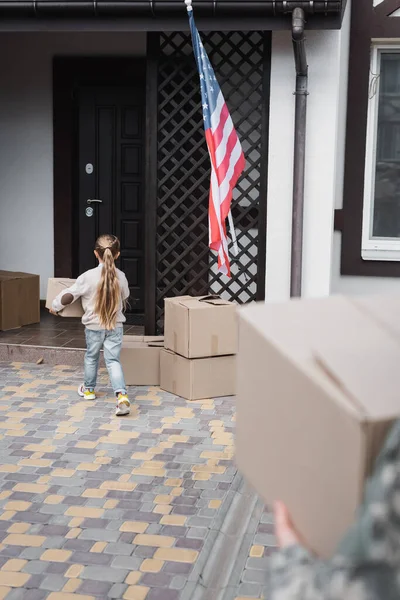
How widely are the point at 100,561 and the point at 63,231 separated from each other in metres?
6.03

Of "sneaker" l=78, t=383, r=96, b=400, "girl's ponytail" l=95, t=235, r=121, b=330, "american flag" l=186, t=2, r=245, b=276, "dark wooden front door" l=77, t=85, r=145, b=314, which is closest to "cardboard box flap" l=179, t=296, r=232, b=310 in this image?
"american flag" l=186, t=2, r=245, b=276

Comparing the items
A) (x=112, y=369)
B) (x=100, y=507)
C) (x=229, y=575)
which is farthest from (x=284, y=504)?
(x=112, y=369)

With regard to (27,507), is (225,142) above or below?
above

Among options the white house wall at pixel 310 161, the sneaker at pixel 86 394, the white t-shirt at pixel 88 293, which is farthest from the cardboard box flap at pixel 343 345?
the white house wall at pixel 310 161

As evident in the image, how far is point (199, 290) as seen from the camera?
7.53 m

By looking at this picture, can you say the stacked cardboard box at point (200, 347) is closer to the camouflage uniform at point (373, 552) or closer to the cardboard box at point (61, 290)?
the cardboard box at point (61, 290)

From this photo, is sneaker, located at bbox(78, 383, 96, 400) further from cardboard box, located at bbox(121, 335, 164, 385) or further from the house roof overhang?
the house roof overhang

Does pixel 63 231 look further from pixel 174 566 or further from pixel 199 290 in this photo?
pixel 174 566

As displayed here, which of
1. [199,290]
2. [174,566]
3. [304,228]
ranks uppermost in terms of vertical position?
[304,228]

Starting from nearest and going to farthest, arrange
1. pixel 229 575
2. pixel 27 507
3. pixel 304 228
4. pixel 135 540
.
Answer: pixel 229 575 < pixel 135 540 < pixel 27 507 < pixel 304 228

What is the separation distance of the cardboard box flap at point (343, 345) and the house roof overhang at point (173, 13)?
5.38 meters

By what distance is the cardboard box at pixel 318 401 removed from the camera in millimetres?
1275

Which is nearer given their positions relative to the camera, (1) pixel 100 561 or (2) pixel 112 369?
(1) pixel 100 561

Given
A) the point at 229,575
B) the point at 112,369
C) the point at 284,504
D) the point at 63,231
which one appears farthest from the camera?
the point at 63,231
